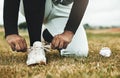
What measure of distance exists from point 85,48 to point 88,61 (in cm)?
45

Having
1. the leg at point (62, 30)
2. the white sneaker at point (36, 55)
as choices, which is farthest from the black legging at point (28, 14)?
the leg at point (62, 30)

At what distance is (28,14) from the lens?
4.22 metres

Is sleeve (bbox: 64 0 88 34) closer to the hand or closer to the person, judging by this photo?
the person

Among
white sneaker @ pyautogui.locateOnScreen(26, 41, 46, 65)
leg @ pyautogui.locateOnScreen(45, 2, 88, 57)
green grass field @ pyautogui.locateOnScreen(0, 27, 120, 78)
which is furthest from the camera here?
leg @ pyautogui.locateOnScreen(45, 2, 88, 57)

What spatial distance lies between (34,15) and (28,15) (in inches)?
2.3

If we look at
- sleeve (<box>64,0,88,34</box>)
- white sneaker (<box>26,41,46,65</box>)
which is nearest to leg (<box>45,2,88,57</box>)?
white sneaker (<box>26,41,46,65</box>)

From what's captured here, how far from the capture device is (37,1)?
416 centimetres

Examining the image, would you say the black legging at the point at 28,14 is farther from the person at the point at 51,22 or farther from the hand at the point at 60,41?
the hand at the point at 60,41

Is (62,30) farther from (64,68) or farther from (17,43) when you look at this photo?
(64,68)

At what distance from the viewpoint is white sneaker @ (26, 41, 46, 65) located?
3988mm

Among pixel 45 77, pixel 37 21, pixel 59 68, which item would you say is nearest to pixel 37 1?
pixel 37 21

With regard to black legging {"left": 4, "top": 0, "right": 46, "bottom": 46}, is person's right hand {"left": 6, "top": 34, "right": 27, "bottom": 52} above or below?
below

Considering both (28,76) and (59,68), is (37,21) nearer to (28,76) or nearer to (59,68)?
(59,68)

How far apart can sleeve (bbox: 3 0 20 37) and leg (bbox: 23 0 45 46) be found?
4.1 inches
